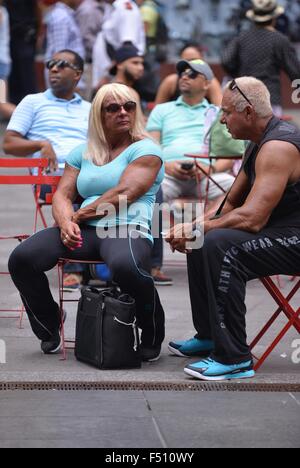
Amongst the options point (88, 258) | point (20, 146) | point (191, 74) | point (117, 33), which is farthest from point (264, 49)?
point (88, 258)

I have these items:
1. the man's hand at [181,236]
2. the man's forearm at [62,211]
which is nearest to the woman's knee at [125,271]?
the man's hand at [181,236]

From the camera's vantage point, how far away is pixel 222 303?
589cm

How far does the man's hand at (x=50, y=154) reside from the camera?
7871 mm

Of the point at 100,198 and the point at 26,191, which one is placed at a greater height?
the point at 100,198

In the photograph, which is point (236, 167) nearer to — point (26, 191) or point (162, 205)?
point (162, 205)

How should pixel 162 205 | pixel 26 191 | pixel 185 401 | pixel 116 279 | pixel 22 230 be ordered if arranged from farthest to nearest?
1. pixel 26 191
2. pixel 22 230
3. pixel 162 205
4. pixel 116 279
5. pixel 185 401

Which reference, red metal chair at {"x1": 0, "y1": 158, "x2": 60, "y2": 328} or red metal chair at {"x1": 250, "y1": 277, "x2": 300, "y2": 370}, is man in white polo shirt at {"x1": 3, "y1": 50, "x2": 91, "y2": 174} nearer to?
red metal chair at {"x1": 0, "y1": 158, "x2": 60, "y2": 328}

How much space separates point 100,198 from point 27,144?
1754 mm

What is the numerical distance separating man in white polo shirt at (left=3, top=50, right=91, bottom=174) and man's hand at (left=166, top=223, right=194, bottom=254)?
7.28 ft

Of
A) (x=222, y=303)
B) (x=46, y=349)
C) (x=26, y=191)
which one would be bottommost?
(x=26, y=191)

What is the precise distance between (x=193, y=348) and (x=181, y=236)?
0.71m

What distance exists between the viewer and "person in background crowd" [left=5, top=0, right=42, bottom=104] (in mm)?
15625

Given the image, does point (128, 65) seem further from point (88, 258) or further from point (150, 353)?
point (150, 353)
